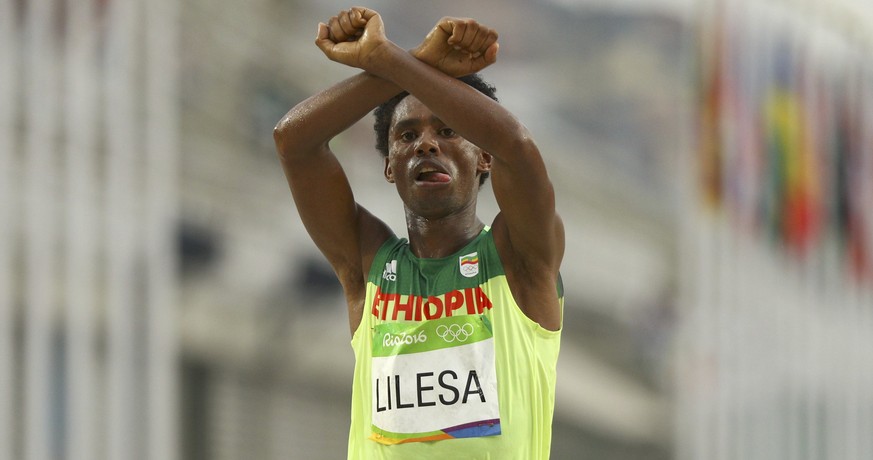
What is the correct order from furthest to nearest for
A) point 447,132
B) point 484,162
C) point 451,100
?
point 484,162
point 447,132
point 451,100

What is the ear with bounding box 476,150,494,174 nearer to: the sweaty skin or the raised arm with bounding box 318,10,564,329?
the sweaty skin

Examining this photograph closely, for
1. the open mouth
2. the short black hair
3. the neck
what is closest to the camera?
the open mouth

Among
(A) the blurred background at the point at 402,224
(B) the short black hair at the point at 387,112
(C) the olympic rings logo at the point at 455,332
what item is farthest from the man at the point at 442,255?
(A) the blurred background at the point at 402,224

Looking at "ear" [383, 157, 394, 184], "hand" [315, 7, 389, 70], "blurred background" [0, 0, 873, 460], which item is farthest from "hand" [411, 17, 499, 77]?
"blurred background" [0, 0, 873, 460]

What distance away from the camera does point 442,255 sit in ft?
14.1

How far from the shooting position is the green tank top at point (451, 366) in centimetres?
400

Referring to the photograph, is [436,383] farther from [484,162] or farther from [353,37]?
[353,37]

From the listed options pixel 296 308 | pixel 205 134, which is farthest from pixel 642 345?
pixel 205 134

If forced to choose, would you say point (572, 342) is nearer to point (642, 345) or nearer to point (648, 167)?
point (642, 345)

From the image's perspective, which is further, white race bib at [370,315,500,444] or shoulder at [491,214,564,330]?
shoulder at [491,214,564,330]

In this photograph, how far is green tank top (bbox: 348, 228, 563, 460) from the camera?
4.00 metres

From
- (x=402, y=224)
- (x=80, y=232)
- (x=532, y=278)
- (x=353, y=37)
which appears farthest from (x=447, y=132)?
(x=402, y=224)

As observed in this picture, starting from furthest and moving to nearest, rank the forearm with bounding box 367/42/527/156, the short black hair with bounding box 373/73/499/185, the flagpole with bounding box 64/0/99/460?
the flagpole with bounding box 64/0/99/460 → the short black hair with bounding box 373/73/499/185 → the forearm with bounding box 367/42/527/156

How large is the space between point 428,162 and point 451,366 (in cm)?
64
